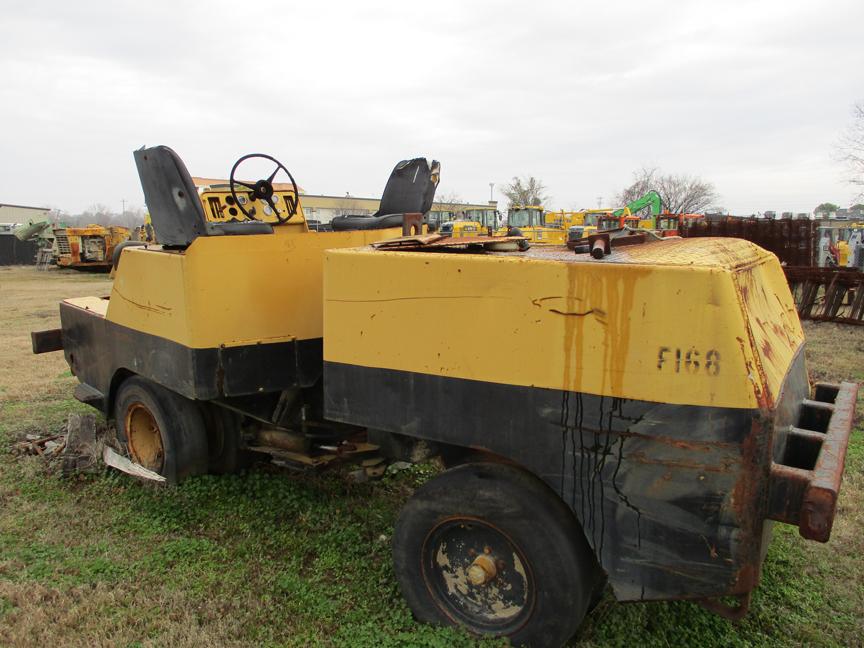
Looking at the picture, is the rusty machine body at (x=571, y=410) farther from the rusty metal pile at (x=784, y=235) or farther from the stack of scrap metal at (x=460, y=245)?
the rusty metal pile at (x=784, y=235)

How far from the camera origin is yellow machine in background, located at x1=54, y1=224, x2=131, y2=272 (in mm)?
25594

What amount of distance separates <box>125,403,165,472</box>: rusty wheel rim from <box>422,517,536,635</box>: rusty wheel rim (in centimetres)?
255

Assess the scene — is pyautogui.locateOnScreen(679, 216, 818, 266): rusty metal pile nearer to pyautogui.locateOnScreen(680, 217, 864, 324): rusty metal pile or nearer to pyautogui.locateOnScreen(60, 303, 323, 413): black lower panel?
pyautogui.locateOnScreen(680, 217, 864, 324): rusty metal pile

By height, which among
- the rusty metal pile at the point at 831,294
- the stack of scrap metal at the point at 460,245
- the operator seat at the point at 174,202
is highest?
the operator seat at the point at 174,202

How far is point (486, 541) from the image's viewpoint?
2.88m

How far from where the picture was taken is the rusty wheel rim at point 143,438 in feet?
15.7

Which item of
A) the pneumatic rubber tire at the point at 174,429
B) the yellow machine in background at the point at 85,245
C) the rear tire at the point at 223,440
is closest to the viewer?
the pneumatic rubber tire at the point at 174,429

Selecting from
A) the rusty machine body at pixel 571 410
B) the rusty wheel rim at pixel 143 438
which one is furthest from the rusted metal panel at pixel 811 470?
the rusty wheel rim at pixel 143 438

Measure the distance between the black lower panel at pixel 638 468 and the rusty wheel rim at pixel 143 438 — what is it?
110 inches

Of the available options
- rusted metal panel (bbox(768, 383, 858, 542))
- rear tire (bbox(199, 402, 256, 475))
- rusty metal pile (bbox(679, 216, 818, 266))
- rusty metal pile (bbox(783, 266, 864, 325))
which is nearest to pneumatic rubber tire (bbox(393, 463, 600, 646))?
rusted metal panel (bbox(768, 383, 858, 542))

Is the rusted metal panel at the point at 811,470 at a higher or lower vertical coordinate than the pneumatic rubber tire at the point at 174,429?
higher

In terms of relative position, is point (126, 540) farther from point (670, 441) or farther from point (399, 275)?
point (670, 441)

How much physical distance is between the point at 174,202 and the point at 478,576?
8.91 ft

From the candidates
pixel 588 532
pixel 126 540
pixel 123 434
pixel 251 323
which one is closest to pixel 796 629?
pixel 588 532
